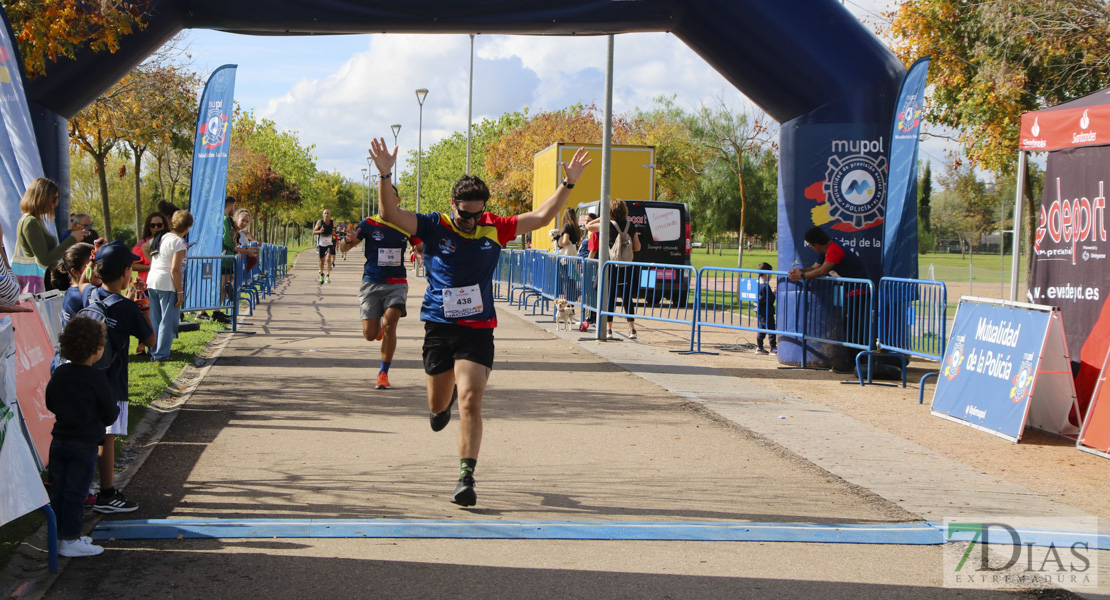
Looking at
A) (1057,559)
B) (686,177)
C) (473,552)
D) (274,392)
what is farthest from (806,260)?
(686,177)

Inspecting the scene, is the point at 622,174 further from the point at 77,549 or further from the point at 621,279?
the point at 77,549

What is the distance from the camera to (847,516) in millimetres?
5449

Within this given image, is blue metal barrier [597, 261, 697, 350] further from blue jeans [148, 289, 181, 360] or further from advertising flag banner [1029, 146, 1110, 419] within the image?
blue jeans [148, 289, 181, 360]

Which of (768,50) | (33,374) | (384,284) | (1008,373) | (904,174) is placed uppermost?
(768,50)

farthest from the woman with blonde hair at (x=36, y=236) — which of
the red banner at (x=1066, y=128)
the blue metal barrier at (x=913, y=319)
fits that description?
the red banner at (x=1066, y=128)

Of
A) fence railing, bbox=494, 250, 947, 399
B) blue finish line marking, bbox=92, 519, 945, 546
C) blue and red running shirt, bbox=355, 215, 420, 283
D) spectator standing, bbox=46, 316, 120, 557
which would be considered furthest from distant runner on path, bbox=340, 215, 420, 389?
spectator standing, bbox=46, 316, 120, 557

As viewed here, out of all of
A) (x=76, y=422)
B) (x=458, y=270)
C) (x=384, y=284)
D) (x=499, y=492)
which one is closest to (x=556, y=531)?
(x=499, y=492)

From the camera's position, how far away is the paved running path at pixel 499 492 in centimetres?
426

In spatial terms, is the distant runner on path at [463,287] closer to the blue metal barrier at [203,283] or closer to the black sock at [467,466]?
the black sock at [467,466]

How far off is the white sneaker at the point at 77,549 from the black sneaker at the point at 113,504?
65 cm

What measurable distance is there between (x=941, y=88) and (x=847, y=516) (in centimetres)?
1900

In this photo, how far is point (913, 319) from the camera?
998cm

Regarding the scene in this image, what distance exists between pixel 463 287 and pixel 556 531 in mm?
1563

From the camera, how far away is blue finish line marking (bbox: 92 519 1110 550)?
15.9ft
